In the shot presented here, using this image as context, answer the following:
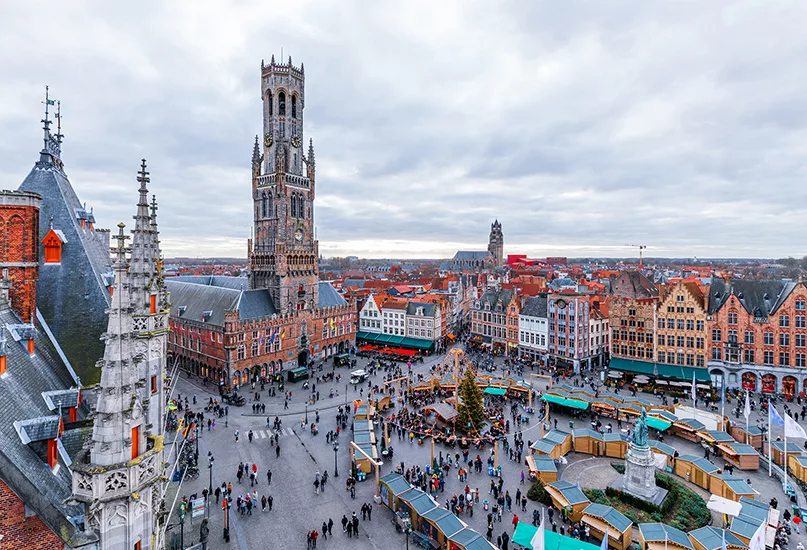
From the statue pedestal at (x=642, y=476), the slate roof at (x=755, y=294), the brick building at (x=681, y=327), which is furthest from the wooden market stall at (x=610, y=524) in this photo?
the slate roof at (x=755, y=294)

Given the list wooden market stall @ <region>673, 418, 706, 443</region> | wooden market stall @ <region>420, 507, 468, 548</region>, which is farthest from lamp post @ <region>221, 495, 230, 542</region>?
wooden market stall @ <region>673, 418, 706, 443</region>

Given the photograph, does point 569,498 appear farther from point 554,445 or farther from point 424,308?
point 424,308

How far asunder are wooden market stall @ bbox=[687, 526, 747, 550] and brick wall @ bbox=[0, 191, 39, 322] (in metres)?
30.8

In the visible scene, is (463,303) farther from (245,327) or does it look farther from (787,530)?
(787,530)

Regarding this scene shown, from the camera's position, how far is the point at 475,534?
2058cm

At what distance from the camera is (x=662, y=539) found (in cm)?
2011

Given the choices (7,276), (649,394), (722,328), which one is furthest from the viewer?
(722,328)

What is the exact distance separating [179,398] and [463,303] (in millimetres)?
58878

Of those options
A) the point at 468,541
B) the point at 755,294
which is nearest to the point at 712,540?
the point at 468,541

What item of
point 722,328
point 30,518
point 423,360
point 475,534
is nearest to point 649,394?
point 722,328

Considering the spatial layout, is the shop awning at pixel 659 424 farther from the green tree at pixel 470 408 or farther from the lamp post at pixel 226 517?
the lamp post at pixel 226 517

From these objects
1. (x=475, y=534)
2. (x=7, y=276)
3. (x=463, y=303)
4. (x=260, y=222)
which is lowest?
(x=475, y=534)

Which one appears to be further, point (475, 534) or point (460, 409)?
point (460, 409)

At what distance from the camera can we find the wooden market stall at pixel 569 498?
23.6 metres
